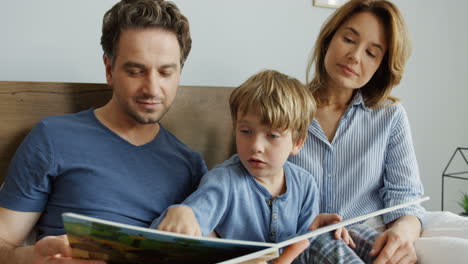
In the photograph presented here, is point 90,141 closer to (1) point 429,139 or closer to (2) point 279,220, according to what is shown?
(2) point 279,220

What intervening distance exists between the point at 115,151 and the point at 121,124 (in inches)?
3.4

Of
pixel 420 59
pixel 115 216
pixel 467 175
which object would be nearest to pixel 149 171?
pixel 115 216

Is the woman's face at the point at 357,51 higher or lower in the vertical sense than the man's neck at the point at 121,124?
higher

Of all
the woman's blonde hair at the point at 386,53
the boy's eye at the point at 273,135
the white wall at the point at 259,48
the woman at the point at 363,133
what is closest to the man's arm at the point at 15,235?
the white wall at the point at 259,48

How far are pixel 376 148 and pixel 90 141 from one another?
0.97 metres

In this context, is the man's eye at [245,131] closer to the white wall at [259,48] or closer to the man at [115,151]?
the man at [115,151]

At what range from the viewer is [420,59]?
8.07 ft

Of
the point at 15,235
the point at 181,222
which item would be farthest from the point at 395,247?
the point at 15,235

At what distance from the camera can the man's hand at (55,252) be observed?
872mm

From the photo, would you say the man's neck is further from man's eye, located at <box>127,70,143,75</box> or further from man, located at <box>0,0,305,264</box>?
man's eye, located at <box>127,70,143,75</box>

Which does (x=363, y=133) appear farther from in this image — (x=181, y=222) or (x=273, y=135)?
(x=181, y=222)

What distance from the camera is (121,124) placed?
1263 millimetres

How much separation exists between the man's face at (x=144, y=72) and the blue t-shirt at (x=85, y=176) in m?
0.11

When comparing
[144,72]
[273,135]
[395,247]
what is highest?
[144,72]
